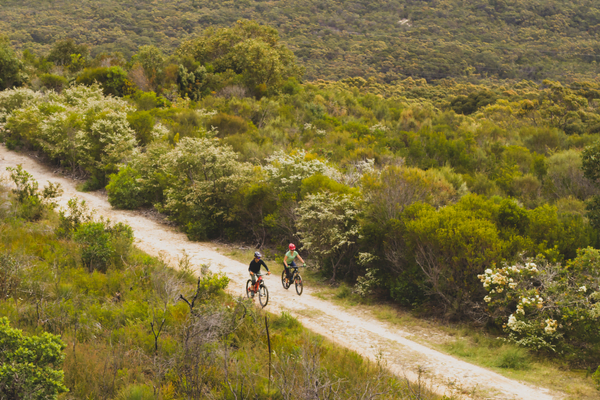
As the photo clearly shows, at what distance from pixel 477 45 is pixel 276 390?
99076 mm

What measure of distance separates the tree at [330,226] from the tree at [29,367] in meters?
8.76

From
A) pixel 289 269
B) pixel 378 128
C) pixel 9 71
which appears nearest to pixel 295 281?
pixel 289 269

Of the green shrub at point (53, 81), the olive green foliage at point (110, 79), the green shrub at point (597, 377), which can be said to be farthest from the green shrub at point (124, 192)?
the green shrub at point (53, 81)

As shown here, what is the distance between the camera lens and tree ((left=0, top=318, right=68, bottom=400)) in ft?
16.9

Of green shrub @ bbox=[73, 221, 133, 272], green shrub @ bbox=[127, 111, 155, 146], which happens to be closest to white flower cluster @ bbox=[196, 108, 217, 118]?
green shrub @ bbox=[127, 111, 155, 146]

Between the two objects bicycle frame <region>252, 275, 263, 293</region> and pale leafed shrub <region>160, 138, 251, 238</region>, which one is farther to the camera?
pale leafed shrub <region>160, 138, 251, 238</region>

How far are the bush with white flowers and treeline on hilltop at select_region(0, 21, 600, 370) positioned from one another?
35 mm

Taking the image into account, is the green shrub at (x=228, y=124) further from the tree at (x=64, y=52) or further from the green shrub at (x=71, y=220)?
the tree at (x=64, y=52)

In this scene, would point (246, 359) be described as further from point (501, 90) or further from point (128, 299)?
point (501, 90)

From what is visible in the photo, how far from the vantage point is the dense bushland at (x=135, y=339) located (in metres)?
5.49

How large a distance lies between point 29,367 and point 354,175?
1379 cm

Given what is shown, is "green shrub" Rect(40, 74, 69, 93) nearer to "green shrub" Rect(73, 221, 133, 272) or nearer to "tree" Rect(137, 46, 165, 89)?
"tree" Rect(137, 46, 165, 89)

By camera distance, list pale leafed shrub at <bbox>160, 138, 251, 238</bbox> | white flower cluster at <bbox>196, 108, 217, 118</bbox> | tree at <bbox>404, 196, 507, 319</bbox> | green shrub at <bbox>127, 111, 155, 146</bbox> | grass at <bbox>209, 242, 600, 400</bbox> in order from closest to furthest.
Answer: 1. grass at <bbox>209, 242, 600, 400</bbox>
2. tree at <bbox>404, 196, 507, 319</bbox>
3. pale leafed shrub at <bbox>160, 138, 251, 238</bbox>
4. green shrub at <bbox>127, 111, 155, 146</bbox>
5. white flower cluster at <bbox>196, 108, 217, 118</bbox>

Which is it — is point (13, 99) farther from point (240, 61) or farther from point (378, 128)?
point (378, 128)
